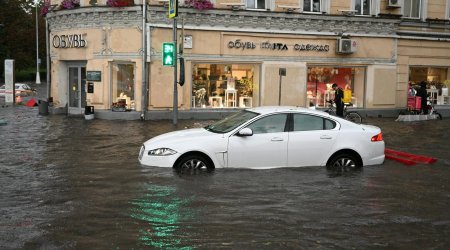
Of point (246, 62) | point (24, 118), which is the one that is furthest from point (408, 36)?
point (24, 118)

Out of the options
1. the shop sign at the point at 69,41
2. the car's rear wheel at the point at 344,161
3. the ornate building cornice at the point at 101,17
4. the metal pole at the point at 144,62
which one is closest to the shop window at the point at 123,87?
the metal pole at the point at 144,62

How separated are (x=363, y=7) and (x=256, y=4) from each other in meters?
5.19

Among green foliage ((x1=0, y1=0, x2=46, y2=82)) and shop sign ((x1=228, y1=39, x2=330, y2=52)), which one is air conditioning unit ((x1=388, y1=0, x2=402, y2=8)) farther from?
green foliage ((x1=0, y1=0, x2=46, y2=82))

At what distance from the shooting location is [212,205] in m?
8.12

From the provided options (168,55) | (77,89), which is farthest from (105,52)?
(168,55)

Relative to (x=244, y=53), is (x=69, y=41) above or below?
above

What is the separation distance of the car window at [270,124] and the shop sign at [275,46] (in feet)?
41.2

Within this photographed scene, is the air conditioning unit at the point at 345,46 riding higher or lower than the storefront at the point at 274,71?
higher

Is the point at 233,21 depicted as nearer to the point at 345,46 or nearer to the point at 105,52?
the point at 345,46

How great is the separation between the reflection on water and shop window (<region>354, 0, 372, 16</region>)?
17.9m

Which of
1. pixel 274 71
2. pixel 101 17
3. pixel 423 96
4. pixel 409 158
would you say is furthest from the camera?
pixel 423 96

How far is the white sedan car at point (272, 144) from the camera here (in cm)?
1010

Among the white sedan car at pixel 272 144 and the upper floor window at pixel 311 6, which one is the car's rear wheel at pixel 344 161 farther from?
the upper floor window at pixel 311 6

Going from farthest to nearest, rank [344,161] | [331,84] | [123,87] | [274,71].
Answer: [331,84], [274,71], [123,87], [344,161]
